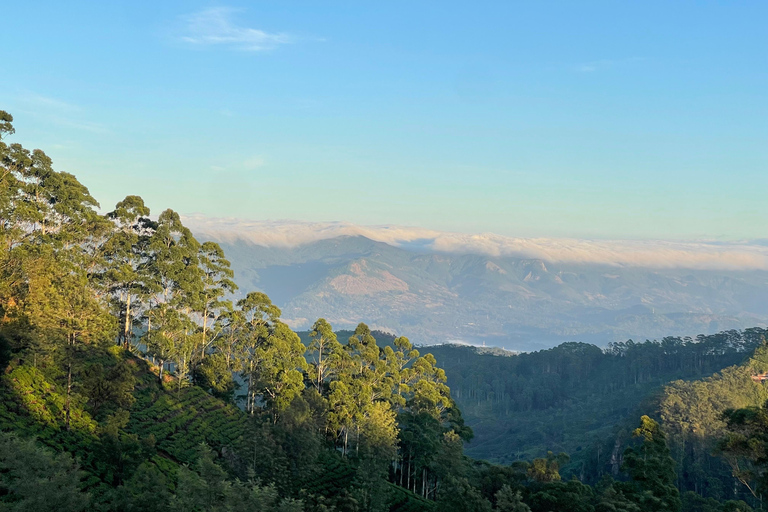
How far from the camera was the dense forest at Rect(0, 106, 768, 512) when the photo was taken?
120 ft

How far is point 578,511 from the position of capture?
5228 cm

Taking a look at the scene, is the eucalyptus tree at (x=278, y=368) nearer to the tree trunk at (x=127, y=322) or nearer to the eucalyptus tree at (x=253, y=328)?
the eucalyptus tree at (x=253, y=328)

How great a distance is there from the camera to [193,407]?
64.2 metres

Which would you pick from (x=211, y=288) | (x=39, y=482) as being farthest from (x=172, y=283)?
(x=39, y=482)

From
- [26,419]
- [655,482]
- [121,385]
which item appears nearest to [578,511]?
[655,482]

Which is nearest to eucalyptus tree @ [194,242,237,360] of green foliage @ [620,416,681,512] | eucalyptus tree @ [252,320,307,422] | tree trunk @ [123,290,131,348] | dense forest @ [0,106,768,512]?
dense forest @ [0,106,768,512]

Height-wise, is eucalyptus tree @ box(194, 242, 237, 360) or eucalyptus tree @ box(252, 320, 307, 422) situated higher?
eucalyptus tree @ box(194, 242, 237, 360)

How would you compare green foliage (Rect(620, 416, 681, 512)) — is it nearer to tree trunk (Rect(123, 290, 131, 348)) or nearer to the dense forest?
the dense forest

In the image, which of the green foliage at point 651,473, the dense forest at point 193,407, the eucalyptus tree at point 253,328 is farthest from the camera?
the eucalyptus tree at point 253,328

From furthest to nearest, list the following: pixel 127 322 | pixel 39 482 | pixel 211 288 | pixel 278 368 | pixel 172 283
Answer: pixel 211 288 < pixel 172 283 < pixel 278 368 < pixel 127 322 < pixel 39 482

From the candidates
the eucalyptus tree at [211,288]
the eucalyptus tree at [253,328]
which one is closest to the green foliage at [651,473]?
the eucalyptus tree at [253,328]

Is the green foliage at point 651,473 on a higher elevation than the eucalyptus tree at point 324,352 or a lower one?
lower

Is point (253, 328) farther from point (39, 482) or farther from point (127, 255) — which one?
point (39, 482)

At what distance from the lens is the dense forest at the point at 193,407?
3650cm
